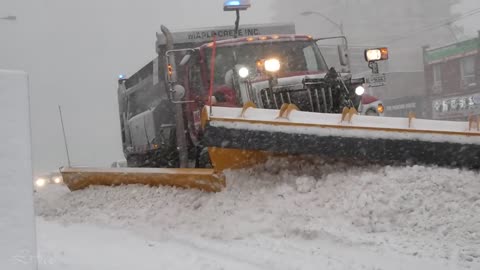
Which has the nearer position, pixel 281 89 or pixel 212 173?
pixel 212 173

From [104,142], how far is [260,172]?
5111 cm

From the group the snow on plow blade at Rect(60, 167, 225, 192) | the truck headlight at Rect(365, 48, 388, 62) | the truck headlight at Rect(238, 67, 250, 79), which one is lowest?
the snow on plow blade at Rect(60, 167, 225, 192)

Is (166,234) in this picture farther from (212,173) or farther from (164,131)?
(164,131)

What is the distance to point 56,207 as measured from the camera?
7051 mm

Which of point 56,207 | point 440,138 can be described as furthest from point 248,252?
point 56,207

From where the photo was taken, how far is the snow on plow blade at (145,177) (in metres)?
5.95

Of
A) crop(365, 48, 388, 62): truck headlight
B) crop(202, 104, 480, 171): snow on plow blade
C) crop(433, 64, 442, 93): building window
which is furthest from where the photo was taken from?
crop(433, 64, 442, 93): building window

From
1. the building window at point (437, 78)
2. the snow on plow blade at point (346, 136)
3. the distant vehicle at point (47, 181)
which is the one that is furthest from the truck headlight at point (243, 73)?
the building window at point (437, 78)

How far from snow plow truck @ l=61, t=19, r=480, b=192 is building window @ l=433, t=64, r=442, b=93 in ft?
92.8

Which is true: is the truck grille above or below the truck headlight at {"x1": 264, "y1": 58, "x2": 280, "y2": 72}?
below

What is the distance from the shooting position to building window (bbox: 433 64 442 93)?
120 ft

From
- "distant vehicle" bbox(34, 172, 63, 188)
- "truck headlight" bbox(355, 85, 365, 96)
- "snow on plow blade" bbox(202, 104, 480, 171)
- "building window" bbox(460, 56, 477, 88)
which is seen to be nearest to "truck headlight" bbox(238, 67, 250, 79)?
"snow on plow blade" bbox(202, 104, 480, 171)

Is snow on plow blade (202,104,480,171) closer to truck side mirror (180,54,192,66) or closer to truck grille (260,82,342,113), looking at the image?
truck grille (260,82,342,113)

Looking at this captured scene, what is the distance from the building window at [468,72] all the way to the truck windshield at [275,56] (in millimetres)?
28312
